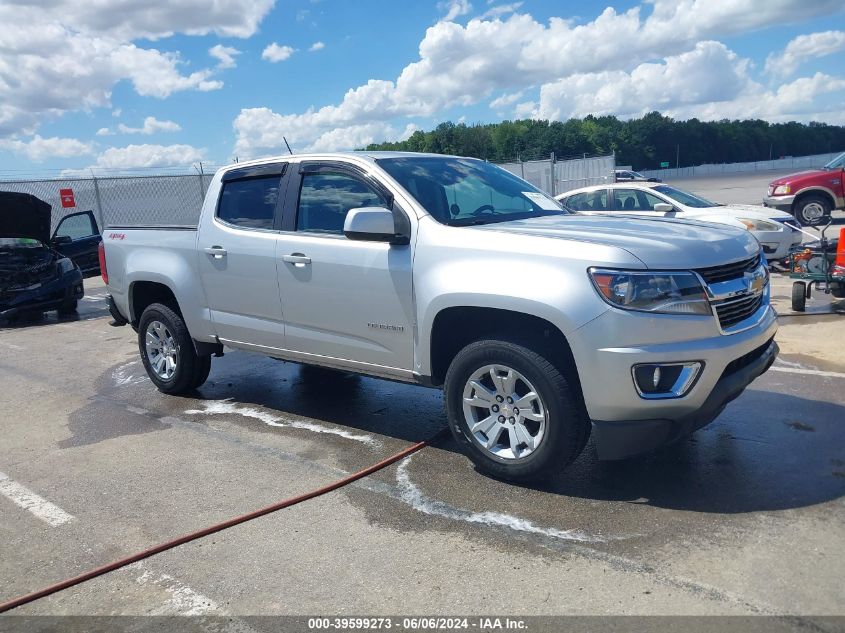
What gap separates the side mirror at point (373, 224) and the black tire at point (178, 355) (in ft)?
8.34

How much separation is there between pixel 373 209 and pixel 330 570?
212cm

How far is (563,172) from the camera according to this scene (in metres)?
27.4

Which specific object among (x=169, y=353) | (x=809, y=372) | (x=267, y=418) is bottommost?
(x=809, y=372)

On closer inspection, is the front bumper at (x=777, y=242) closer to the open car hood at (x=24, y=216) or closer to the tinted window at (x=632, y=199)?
the tinted window at (x=632, y=199)

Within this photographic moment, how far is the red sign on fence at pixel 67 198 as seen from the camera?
70.9 ft

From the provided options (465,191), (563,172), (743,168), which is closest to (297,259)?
(465,191)

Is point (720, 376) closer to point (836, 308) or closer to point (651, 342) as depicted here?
point (651, 342)

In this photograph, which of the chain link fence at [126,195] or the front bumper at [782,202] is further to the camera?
the chain link fence at [126,195]

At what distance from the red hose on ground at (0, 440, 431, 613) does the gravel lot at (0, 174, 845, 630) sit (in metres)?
0.06

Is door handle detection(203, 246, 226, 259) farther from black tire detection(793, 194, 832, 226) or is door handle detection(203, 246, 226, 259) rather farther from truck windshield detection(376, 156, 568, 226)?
black tire detection(793, 194, 832, 226)

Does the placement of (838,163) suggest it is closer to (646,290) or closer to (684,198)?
(684,198)

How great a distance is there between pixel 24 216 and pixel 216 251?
7.70 metres

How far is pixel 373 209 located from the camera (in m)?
4.53

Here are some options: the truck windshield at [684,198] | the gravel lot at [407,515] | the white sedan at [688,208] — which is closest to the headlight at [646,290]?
the gravel lot at [407,515]
